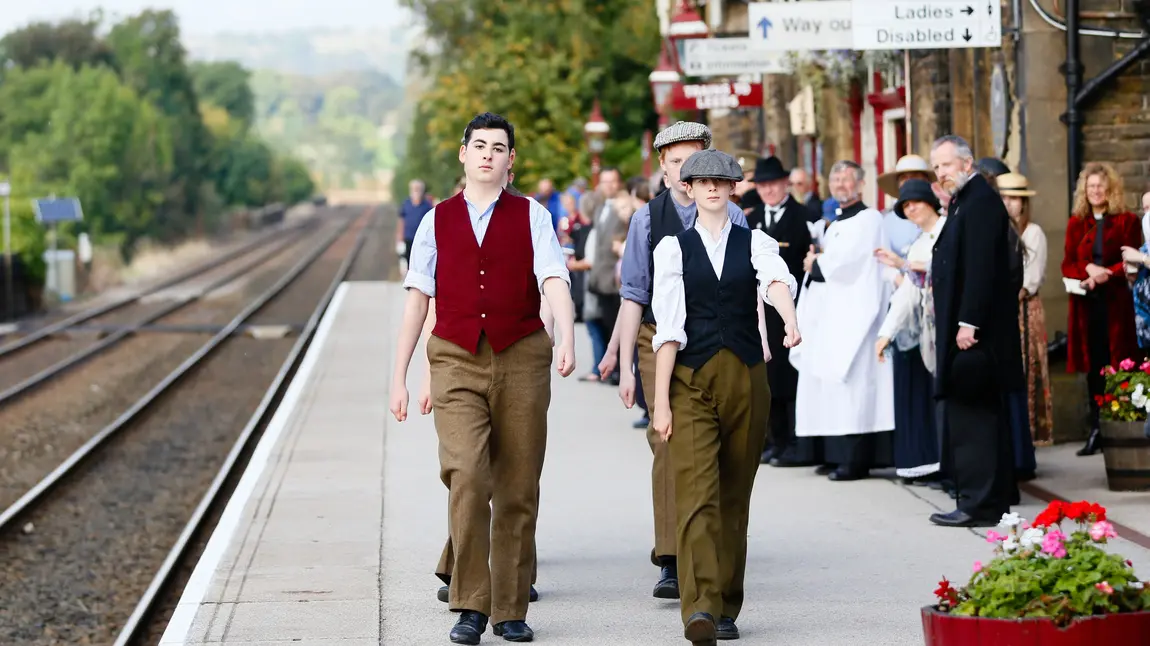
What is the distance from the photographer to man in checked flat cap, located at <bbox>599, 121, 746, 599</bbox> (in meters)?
8.16

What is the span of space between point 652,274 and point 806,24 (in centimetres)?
646

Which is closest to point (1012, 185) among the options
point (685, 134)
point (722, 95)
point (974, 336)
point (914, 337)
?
point (914, 337)

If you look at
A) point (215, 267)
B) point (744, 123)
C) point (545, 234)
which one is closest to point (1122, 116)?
point (545, 234)

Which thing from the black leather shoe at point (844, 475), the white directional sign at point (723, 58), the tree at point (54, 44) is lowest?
the black leather shoe at point (844, 475)

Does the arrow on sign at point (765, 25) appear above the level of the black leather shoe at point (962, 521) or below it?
above

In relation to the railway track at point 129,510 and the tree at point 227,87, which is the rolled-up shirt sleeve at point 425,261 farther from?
the tree at point 227,87

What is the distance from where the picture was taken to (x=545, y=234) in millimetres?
7477

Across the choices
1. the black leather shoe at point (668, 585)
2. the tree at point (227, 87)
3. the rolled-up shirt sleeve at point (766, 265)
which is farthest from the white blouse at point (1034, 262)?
the tree at point (227, 87)

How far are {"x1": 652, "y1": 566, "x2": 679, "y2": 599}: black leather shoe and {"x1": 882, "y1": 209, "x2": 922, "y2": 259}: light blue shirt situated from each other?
392 centimetres

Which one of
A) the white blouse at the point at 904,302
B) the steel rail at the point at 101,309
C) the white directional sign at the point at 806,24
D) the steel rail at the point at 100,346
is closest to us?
the white blouse at the point at 904,302

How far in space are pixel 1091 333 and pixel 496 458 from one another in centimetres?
585

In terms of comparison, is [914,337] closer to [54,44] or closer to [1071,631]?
[1071,631]

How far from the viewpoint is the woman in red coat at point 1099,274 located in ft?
39.1

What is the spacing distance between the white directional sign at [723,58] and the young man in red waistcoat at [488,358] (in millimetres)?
12614
